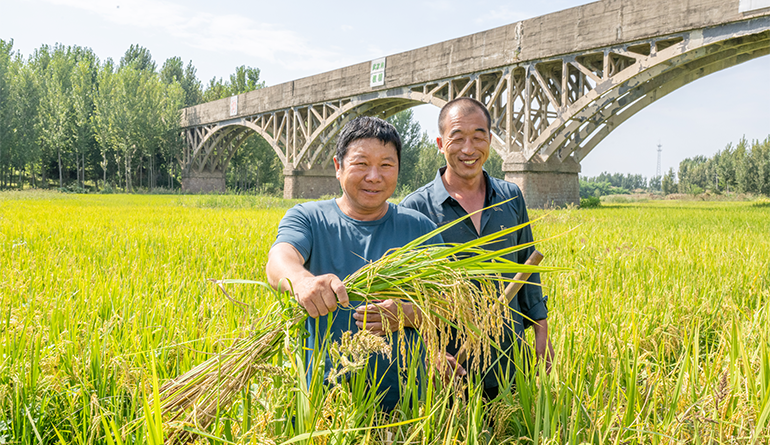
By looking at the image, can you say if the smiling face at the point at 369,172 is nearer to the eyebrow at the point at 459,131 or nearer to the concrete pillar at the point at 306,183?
the eyebrow at the point at 459,131

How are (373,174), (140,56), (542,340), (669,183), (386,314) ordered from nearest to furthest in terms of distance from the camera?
(386,314)
(373,174)
(542,340)
(140,56)
(669,183)

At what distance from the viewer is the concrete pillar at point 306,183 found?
2617 cm

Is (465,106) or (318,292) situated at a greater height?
(465,106)

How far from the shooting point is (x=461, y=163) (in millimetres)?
2180

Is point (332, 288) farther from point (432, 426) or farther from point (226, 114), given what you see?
point (226, 114)

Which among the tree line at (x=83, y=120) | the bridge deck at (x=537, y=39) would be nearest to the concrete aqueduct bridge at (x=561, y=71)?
the bridge deck at (x=537, y=39)

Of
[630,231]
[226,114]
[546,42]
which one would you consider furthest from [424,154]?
[630,231]

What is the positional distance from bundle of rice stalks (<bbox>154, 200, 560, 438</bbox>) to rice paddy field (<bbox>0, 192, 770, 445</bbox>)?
0.15ft

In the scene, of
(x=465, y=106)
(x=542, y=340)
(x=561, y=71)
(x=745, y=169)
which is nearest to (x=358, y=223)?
(x=465, y=106)

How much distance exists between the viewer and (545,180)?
1585 centimetres

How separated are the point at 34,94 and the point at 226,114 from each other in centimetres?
1540

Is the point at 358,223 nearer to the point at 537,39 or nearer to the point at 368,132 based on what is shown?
the point at 368,132

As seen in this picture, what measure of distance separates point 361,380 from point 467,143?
4.06ft

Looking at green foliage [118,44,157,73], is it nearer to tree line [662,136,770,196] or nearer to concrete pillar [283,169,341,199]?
concrete pillar [283,169,341,199]
